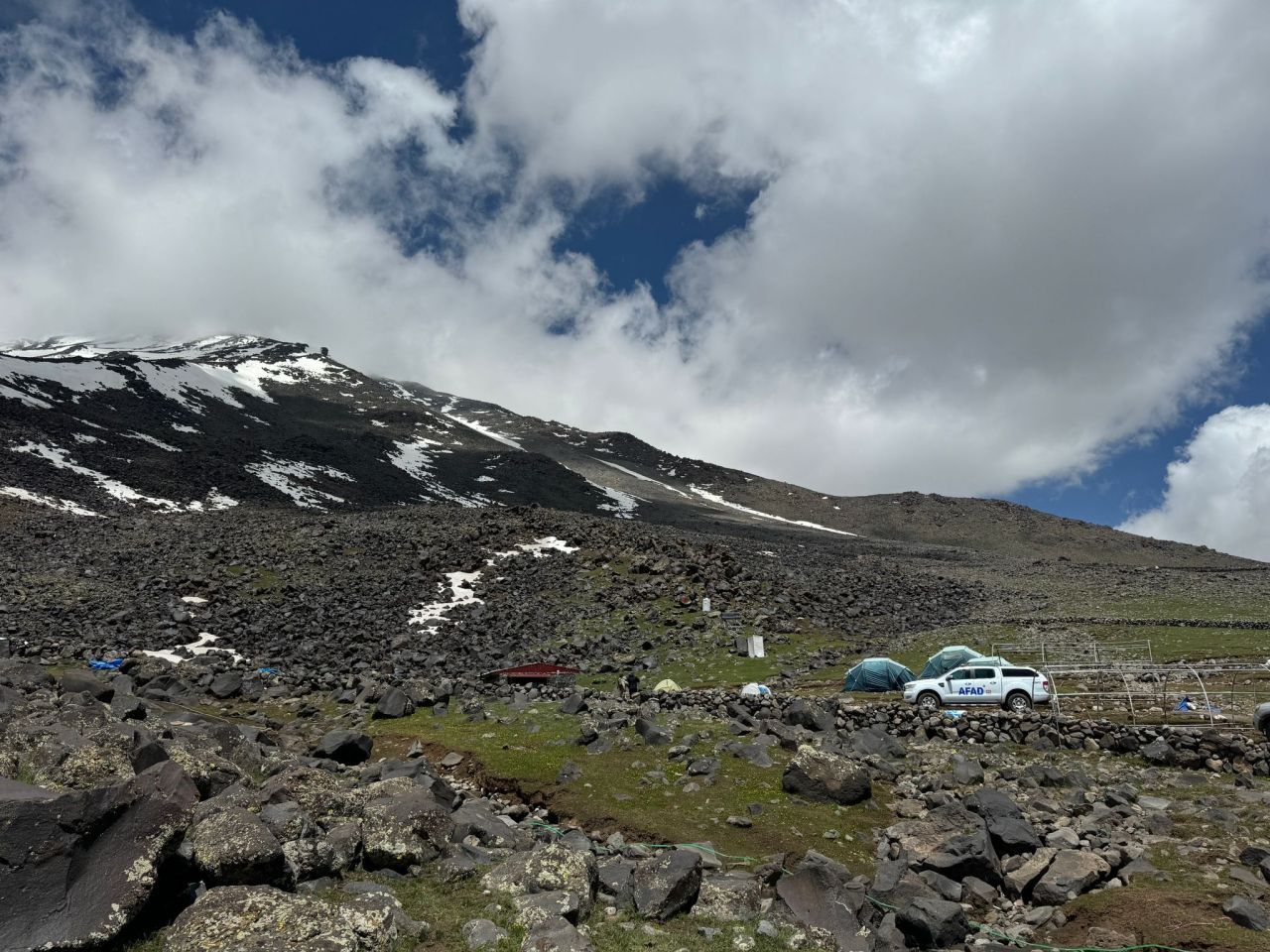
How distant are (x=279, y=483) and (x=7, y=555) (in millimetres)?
51648

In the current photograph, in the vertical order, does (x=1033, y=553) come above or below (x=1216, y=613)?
above

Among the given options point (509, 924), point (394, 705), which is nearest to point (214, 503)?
point (394, 705)

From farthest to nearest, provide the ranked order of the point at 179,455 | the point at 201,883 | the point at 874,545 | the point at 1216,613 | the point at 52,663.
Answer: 1. the point at 874,545
2. the point at 179,455
3. the point at 1216,613
4. the point at 52,663
5. the point at 201,883

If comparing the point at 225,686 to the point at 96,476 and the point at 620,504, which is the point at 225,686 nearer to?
the point at 96,476

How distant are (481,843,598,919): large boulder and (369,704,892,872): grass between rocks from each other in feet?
15.5

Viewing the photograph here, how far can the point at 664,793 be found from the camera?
65.6 ft

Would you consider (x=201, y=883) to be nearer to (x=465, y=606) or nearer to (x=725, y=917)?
(x=725, y=917)

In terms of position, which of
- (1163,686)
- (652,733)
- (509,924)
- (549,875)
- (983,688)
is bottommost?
(509,924)

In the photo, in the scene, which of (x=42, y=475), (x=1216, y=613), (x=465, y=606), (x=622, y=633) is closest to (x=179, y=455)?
(x=42, y=475)

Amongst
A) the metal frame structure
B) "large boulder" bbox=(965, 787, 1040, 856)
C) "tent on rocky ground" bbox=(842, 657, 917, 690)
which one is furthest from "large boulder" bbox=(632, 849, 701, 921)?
"tent on rocky ground" bbox=(842, 657, 917, 690)

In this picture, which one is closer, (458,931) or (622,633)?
(458,931)

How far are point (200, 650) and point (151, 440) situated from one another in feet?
265

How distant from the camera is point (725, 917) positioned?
12641mm

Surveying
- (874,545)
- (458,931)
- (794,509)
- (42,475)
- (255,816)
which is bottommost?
(458,931)
